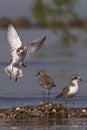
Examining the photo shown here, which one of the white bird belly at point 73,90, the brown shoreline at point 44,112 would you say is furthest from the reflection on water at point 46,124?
the white bird belly at point 73,90

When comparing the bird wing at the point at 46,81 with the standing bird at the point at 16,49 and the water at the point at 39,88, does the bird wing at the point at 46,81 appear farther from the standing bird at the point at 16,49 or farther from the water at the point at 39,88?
the standing bird at the point at 16,49

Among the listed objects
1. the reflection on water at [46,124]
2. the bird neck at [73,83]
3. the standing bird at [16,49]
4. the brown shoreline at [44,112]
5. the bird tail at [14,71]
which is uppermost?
the standing bird at [16,49]

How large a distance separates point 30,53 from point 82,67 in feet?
24.6

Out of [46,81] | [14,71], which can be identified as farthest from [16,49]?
[46,81]

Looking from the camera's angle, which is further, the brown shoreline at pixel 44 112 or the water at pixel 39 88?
the brown shoreline at pixel 44 112

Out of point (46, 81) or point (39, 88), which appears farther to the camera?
point (39, 88)

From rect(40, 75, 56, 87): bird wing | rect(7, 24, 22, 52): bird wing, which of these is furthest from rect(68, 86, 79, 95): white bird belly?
rect(7, 24, 22, 52): bird wing

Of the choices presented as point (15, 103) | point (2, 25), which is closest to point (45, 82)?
point (15, 103)

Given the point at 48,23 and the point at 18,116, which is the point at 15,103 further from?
the point at 48,23

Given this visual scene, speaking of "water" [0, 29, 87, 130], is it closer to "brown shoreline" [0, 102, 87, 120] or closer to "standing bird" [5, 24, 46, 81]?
"brown shoreline" [0, 102, 87, 120]

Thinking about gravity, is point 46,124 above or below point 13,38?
below

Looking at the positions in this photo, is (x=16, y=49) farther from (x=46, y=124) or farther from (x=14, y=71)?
(x=46, y=124)

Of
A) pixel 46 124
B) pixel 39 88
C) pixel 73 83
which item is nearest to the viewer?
pixel 46 124

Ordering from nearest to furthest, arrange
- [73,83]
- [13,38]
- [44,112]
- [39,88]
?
[44,112] < [73,83] < [13,38] < [39,88]
